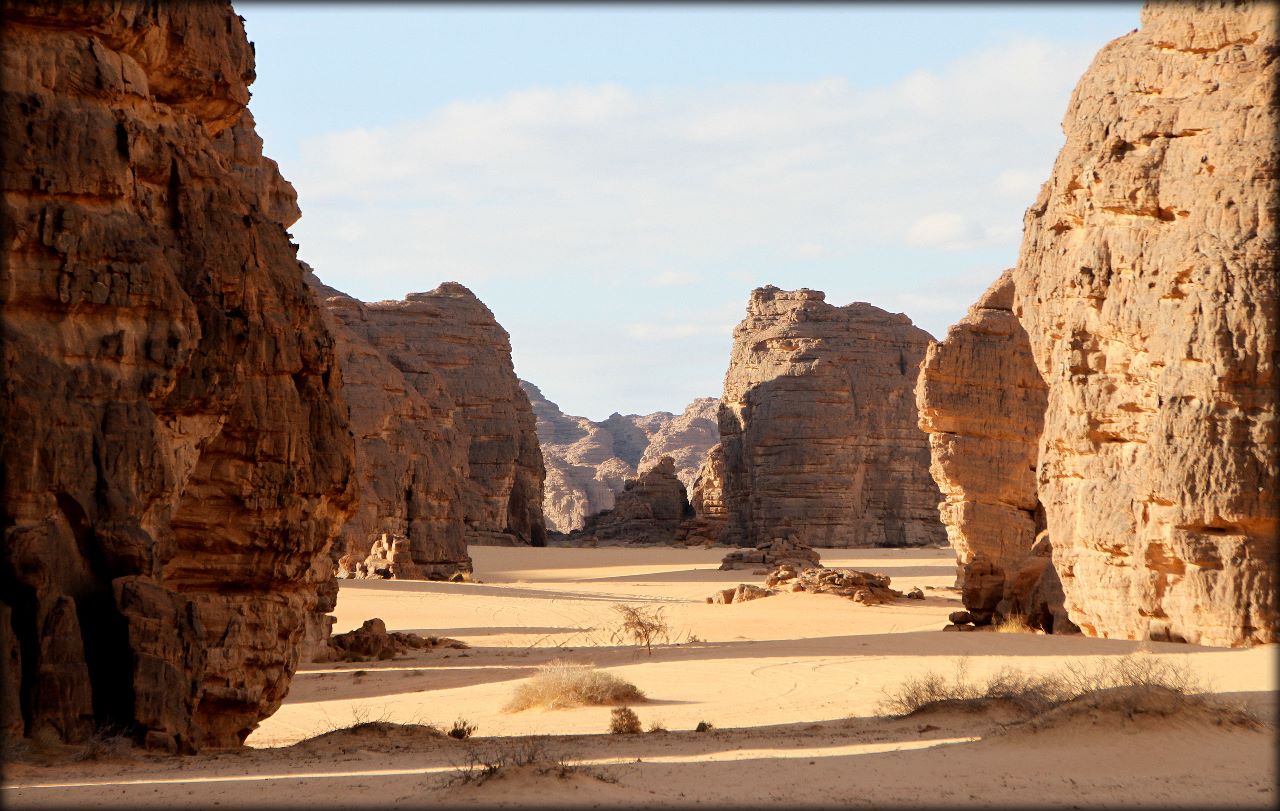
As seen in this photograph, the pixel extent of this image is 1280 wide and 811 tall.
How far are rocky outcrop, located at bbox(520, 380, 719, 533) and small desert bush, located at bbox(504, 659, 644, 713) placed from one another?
72201mm

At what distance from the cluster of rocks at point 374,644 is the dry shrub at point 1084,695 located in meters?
8.67

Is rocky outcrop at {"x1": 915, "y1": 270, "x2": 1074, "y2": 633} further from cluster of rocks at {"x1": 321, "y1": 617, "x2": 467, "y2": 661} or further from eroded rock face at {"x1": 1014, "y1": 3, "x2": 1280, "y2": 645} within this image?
cluster of rocks at {"x1": 321, "y1": 617, "x2": 467, "y2": 661}

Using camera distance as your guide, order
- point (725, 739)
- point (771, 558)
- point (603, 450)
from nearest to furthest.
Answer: point (725, 739) → point (771, 558) → point (603, 450)

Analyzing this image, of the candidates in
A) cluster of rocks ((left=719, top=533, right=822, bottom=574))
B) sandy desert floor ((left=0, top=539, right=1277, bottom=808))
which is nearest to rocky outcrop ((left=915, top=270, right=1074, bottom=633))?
sandy desert floor ((left=0, top=539, right=1277, bottom=808))

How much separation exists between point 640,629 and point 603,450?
99379 mm

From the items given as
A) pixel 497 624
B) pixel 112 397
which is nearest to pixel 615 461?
pixel 497 624

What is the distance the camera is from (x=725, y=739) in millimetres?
11359

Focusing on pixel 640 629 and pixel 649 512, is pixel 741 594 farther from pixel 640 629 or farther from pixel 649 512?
pixel 649 512

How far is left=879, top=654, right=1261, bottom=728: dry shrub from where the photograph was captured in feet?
32.3

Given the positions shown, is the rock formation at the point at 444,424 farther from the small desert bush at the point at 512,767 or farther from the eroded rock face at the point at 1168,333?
the small desert bush at the point at 512,767

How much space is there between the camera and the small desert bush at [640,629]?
20.8m

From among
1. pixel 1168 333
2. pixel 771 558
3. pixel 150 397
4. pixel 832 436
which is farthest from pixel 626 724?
pixel 832 436

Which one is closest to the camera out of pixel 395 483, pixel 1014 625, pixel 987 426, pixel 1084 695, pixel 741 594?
pixel 1084 695

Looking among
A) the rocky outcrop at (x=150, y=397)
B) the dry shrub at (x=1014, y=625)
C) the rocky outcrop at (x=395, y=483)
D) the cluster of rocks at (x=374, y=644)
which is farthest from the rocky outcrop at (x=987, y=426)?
the rocky outcrop at (x=395, y=483)
